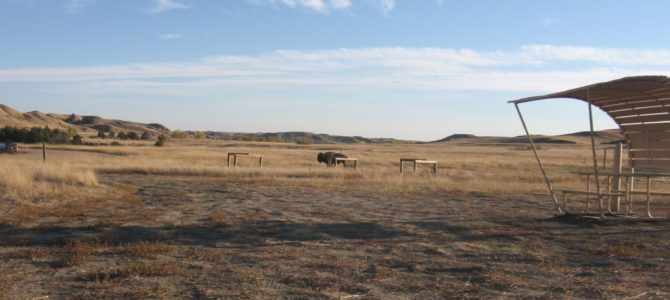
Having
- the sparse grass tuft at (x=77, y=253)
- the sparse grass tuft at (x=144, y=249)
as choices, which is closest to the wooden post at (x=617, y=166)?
the sparse grass tuft at (x=144, y=249)

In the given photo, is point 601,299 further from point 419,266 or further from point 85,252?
point 85,252

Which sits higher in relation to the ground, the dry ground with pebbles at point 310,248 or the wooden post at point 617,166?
the wooden post at point 617,166

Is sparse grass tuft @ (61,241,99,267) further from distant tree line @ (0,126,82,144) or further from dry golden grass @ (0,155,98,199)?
distant tree line @ (0,126,82,144)

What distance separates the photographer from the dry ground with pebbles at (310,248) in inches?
231

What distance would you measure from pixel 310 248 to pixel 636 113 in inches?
276

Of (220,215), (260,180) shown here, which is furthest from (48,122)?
(220,215)

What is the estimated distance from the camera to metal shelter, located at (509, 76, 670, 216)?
10.00 metres

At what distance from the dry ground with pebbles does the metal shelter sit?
1092 millimetres

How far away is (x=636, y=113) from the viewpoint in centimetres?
1158

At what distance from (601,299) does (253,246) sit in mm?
4129

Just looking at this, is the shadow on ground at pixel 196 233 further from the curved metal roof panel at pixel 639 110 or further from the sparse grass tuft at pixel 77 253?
the curved metal roof panel at pixel 639 110

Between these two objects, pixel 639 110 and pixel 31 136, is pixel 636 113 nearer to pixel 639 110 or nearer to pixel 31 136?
pixel 639 110

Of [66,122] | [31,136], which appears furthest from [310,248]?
[66,122]

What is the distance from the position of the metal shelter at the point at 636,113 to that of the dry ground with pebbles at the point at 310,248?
3.58ft
